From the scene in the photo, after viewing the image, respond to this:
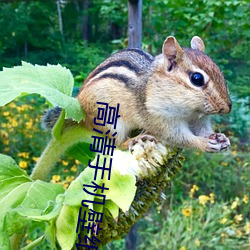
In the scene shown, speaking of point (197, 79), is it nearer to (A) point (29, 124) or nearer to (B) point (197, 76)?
(B) point (197, 76)

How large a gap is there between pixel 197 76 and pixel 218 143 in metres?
0.12

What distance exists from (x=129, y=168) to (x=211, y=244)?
1718 millimetres

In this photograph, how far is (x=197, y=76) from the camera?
71cm

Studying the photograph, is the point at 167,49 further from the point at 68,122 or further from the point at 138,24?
the point at 138,24

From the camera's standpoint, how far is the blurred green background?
6.70ft

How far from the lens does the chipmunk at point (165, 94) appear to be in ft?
2.27

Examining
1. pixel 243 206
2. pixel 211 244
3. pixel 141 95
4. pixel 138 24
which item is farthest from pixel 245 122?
pixel 141 95

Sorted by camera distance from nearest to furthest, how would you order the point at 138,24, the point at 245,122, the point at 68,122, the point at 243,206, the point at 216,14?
the point at 68,122, the point at 138,24, the point at 216,14, the point at 243,206, the point at 245,122

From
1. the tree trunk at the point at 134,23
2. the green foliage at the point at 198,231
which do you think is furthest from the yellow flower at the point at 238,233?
the tree trunk at the point at 134,23

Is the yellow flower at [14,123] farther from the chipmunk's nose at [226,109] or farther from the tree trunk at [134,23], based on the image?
the chipmunk's nose at [226,109]

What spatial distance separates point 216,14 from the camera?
2.01 metres

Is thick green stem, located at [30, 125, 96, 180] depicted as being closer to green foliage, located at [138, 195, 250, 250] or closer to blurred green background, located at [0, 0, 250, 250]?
blurred green background, located at [0, 0, 250, 250]

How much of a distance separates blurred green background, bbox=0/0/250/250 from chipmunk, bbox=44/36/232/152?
1.36 feet

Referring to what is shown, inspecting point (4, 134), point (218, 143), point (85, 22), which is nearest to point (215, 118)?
point (4, 134)
